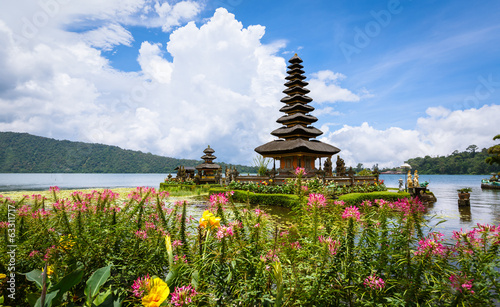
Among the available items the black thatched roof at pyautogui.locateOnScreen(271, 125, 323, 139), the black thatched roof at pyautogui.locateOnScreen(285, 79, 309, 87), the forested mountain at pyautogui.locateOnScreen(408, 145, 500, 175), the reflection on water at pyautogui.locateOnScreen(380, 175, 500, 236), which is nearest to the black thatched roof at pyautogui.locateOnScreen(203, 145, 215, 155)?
the black thatched roof at pyautogui.locateOnScreen(271, 125, 323, 139)

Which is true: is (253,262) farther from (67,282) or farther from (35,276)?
(35,276)

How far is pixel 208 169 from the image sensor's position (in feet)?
126

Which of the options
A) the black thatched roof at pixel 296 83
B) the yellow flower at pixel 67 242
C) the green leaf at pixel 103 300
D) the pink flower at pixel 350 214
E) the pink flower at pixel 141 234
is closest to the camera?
the green leaf at pixel 103 300

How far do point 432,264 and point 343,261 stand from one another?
0.78 m

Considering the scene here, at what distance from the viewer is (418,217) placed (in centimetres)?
253

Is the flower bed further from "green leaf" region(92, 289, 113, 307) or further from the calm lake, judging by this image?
the calm lake

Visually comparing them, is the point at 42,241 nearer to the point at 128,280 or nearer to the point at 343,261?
the point at 128,280

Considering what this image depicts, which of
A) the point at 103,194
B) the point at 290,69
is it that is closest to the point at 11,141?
the point at 290,69

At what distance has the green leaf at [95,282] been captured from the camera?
1763 millimetres

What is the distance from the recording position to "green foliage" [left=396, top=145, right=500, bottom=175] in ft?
287

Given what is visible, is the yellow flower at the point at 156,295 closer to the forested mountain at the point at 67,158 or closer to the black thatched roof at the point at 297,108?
the black thatched roof at the point at 297,108

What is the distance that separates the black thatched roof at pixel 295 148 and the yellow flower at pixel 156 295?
71.4 ft

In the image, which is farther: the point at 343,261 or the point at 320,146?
the point at 320,146

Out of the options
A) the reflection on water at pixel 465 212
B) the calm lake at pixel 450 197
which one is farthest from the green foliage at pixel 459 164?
the reflection on water at pixel 465 212
